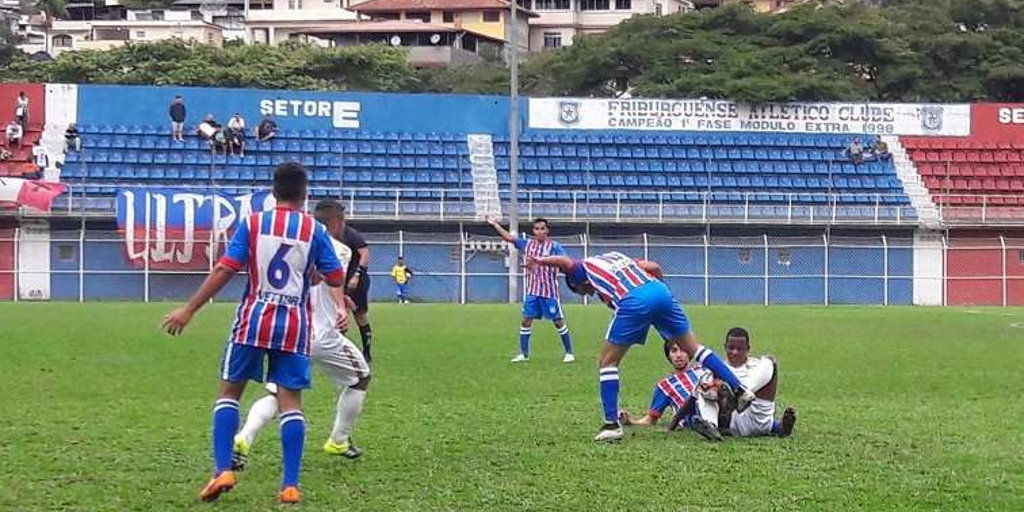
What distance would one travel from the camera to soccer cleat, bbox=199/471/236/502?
720cm

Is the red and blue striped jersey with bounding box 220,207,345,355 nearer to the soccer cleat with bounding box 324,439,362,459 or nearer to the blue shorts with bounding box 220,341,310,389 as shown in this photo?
the blue shorts with bounding box 220,341,310,389

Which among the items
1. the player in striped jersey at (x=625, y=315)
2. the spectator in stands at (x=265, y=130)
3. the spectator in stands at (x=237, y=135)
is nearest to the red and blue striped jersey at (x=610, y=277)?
the player in striped jersey at (x=625, y=315)

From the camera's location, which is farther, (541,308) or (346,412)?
(541,308)

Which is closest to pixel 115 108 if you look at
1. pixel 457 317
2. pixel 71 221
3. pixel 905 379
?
pixel 71 221

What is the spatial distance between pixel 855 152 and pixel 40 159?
27.0 m

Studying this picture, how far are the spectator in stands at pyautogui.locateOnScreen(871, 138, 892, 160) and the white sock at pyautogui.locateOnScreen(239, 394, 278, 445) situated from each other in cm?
4131

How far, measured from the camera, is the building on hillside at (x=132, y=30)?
303 ft

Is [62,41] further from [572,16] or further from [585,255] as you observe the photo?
[585,255]

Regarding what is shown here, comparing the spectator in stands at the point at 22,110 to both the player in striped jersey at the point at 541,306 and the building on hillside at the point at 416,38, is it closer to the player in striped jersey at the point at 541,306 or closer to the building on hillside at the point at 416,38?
the player in striped jersey at the point at 541,306

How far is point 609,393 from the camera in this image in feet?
32.1

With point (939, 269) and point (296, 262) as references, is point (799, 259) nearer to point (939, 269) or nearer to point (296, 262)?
point (939, 269)

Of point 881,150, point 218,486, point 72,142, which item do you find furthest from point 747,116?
point 218,486

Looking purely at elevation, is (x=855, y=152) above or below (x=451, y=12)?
below

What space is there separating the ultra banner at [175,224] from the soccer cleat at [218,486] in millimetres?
31387
